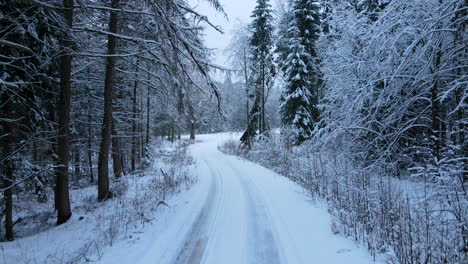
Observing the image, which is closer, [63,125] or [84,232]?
[84,232]

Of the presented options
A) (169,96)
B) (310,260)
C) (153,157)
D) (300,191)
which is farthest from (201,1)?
(153,157)

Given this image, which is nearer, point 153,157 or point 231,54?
point 153,157

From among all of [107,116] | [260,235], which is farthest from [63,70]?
[260,235]

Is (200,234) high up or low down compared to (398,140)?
down

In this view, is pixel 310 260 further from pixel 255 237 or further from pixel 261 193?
pixel 261 193

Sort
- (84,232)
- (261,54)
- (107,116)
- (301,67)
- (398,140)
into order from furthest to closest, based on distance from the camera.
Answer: (261,54)
(301,67)
(107,116)
(398,140)
(84,232)

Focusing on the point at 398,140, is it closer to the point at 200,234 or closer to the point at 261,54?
the point at 200,234

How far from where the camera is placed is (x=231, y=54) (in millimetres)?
23219

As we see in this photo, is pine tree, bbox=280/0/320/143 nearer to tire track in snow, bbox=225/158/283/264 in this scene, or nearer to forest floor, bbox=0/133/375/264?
forest floor, bbox=0/133/375/264

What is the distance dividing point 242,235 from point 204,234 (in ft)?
2.37

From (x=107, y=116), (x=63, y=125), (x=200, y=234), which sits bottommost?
(x=200, y=234)

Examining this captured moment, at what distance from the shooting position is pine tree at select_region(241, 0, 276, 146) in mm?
18781

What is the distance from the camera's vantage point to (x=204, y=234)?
4.30m

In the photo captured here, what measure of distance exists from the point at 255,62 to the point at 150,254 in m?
19.1
